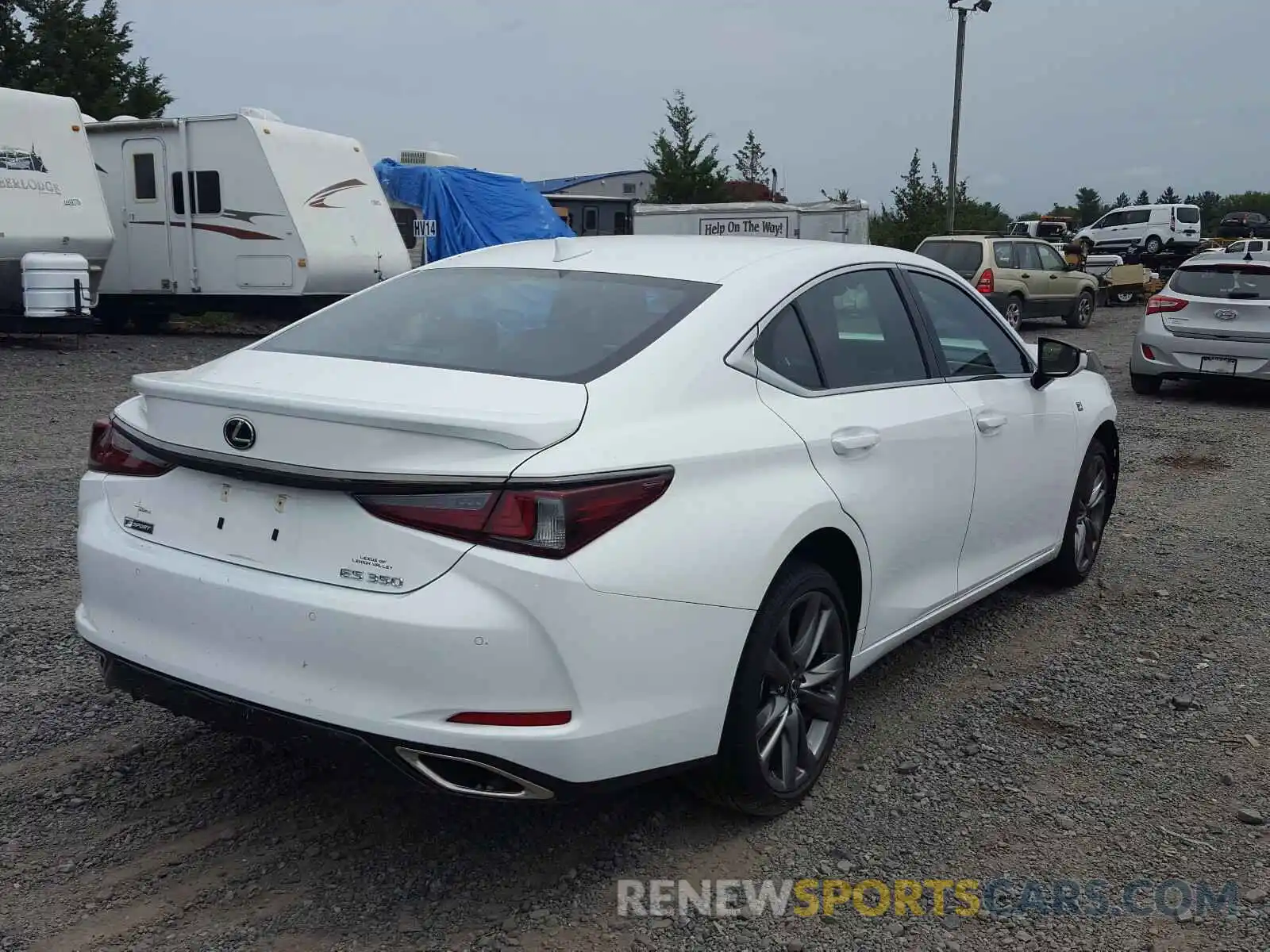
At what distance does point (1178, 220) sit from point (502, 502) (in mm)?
41909

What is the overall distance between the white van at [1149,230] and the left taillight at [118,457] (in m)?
38.3

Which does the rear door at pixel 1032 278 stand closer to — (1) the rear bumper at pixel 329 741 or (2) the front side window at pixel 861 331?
(2) the front side window at pixel 861 331

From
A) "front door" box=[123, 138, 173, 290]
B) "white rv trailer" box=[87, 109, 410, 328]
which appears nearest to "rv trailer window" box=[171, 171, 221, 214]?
"white rv trailer" box=[87, 109, 410, 328]

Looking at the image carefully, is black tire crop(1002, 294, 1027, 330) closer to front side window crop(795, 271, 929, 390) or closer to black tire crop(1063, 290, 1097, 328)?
black tire crop(1063, 290, 1097, 328)

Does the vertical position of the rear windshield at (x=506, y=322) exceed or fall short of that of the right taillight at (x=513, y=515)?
it exceeds it

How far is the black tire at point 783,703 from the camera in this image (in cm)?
315

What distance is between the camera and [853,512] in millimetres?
3533

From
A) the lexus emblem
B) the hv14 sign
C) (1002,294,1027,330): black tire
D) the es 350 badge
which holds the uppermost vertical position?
the hv14 sign

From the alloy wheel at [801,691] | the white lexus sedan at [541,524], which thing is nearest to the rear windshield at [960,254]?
the white lexus sedan at [541,524]

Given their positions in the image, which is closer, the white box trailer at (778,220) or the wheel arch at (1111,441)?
the wheel arch at (1111,441)

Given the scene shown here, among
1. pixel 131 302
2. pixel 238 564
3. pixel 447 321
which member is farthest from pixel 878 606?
pixel 131 302

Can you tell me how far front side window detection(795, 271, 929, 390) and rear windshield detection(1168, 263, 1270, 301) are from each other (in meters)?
9.51

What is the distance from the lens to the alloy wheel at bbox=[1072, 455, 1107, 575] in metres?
5.57

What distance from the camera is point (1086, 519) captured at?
5684mm
